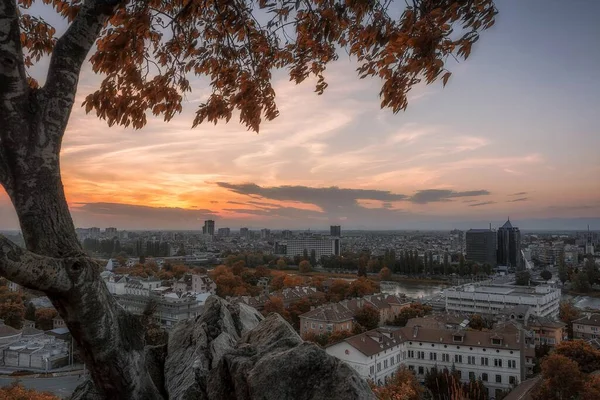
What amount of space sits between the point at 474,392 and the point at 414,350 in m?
3.38

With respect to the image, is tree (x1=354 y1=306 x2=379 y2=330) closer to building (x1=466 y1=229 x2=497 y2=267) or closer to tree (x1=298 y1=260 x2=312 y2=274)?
tree (x1=298 y1=260 x2=312 y2=274)

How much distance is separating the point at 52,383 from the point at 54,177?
19195 mm

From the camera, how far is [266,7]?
2611 millimetres

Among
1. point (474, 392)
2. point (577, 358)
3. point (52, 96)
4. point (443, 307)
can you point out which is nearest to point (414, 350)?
point (474, 392)

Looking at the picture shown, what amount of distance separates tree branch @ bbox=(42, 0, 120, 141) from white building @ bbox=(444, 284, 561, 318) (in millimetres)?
31448

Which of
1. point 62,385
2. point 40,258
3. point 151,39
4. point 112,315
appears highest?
point 151,39

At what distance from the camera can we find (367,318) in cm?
2442

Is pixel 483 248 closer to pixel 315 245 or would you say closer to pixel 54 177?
pixel 315 245

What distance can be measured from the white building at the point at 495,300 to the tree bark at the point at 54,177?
1232 inches

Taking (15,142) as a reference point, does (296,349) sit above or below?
below

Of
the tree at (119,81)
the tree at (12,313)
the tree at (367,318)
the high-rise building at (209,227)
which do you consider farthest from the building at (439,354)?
the high-rise building at (209,227)

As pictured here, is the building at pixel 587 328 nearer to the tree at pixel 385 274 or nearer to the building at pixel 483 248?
the tree at pixel 385 274

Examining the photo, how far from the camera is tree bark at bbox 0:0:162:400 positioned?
4.75 feet

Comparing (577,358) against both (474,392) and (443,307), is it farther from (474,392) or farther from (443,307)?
(443,307)
